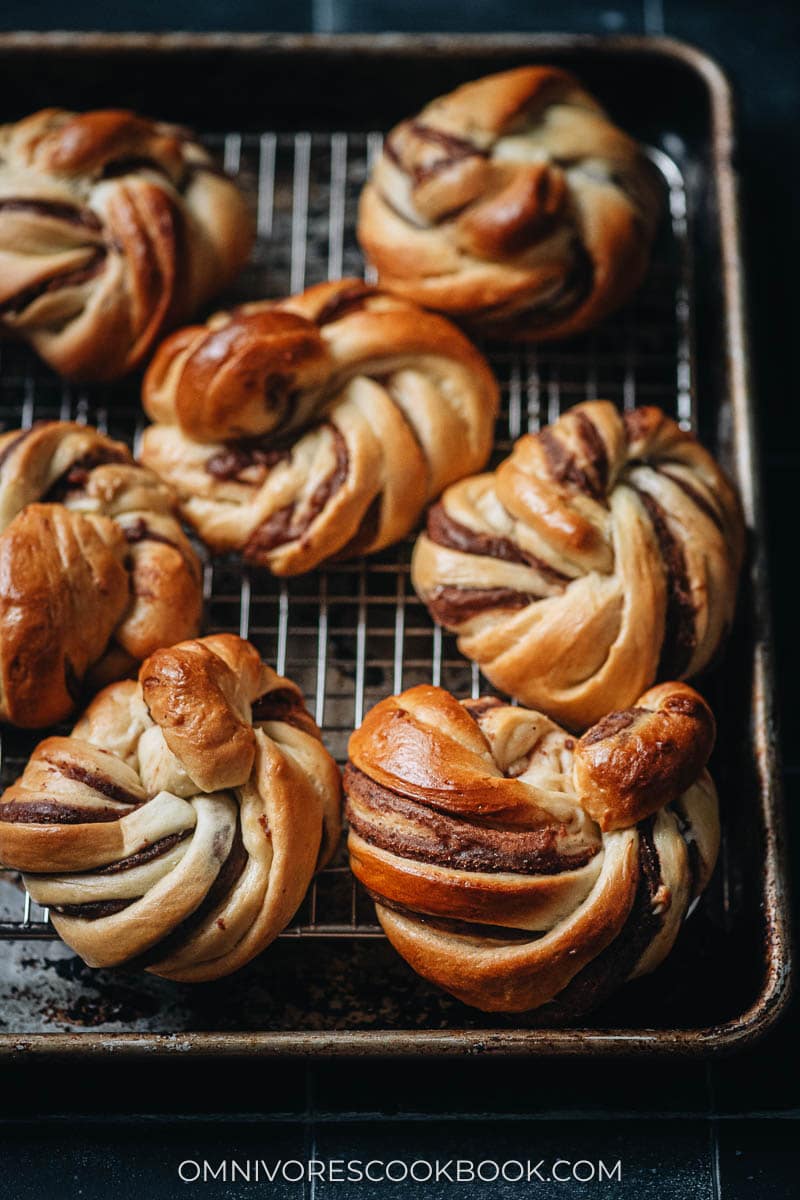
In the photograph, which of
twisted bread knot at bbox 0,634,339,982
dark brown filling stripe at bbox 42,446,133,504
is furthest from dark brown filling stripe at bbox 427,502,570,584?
dark brown filling stripe at bbox 42,446,133,504

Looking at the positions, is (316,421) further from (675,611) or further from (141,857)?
(141,857)

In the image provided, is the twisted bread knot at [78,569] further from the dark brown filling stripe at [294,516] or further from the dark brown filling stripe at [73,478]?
the dark brown filling stripe at [294,516]

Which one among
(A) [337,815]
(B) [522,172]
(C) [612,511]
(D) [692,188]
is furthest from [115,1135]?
(D) [692,188]

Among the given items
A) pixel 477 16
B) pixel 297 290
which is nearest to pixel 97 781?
pixel 297 290

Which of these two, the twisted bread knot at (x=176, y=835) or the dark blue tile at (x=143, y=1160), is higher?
the twisted bread knot at (x=176, y=835)

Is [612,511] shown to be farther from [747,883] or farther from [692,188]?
[692,188]

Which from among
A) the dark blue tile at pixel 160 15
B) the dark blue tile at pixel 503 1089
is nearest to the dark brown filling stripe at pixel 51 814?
the dark blue tile at pixel 503 1089

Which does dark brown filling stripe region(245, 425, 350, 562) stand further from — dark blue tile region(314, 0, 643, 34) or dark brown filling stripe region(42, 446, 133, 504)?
dark blue tile region(314, 0, 643, 34)
